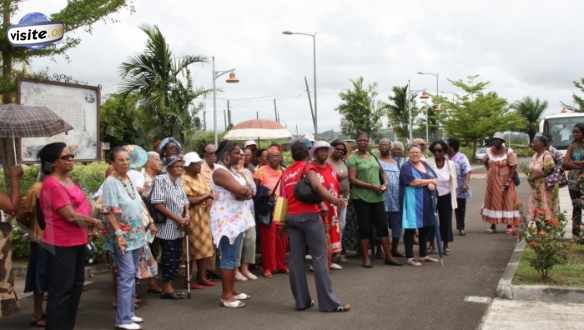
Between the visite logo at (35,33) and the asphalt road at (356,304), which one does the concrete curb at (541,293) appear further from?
the visite logo at (35,33)

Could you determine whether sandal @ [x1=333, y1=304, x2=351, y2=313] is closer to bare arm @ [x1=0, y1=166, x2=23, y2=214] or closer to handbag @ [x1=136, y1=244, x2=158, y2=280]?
handbag @ [x1=136, y1=244, x2=158, y2=280]

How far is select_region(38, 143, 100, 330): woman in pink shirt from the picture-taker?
554 cm

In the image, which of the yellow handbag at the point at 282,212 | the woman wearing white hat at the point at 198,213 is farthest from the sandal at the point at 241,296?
the yellow handbag at the point at 282,212

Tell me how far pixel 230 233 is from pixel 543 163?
566cm

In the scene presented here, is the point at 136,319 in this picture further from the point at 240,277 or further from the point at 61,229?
the point at 240,277

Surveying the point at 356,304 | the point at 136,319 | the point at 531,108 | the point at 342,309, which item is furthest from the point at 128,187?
the point at 531,108

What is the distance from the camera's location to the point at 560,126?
2405 centimetres

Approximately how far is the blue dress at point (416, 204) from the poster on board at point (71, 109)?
199 inches

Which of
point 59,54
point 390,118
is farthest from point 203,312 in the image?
point 390,118

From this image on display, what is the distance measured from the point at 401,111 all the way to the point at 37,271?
153ft

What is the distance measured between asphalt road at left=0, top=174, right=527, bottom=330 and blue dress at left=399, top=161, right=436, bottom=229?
618mm

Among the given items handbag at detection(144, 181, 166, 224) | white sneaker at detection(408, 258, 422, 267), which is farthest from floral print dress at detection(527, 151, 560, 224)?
handbag at detection(144, 181, 166, 224)

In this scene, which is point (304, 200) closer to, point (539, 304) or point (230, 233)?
point (230, 233)

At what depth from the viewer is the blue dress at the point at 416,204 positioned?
9305mm
